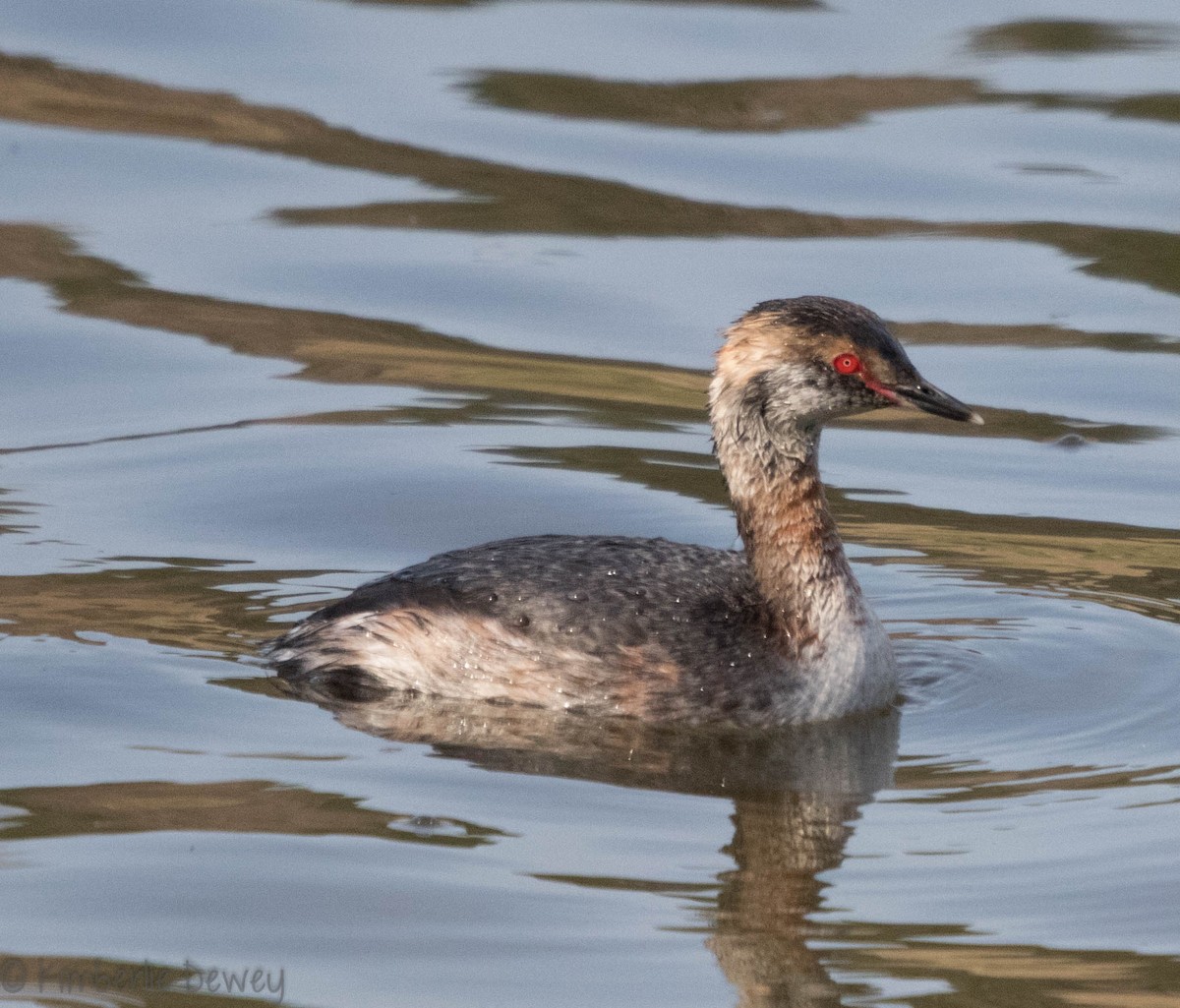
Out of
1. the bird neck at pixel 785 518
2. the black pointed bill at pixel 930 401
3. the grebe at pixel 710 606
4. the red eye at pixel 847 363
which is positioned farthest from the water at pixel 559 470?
the red eye at pixel 847 363

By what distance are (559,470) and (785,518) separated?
7.65 ft

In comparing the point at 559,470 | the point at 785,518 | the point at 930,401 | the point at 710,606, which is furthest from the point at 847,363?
the point at 559,470

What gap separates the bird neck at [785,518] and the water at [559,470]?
0.46m

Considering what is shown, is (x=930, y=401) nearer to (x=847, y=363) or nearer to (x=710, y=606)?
(x=847, y=363)

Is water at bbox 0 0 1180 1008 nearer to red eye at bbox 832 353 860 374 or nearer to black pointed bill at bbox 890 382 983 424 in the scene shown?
black pointed bill at bbox 890 382 983 424

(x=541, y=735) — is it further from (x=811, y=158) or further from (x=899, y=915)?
(x=811, y=158)

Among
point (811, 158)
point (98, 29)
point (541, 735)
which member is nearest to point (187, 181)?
point (98, 29)

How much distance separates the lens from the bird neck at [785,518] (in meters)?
7.93

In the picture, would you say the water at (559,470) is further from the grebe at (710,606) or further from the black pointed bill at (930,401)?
the black pointed bill at (930,401)

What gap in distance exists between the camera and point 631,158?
573 inches

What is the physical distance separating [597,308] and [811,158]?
2.81 m

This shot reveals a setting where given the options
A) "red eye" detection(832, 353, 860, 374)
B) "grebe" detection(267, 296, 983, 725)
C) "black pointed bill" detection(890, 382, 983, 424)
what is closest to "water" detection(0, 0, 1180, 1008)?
"grebe" detection(267, 296, 983, 725)

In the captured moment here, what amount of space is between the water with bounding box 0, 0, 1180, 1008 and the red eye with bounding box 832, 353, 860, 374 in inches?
44.3

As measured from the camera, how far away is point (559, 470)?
33.5 feet
